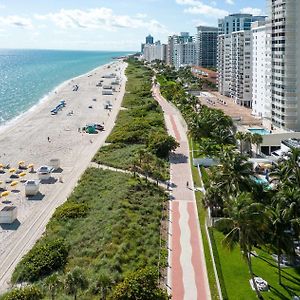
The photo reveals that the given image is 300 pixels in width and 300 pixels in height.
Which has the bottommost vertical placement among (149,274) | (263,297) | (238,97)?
(263,297)

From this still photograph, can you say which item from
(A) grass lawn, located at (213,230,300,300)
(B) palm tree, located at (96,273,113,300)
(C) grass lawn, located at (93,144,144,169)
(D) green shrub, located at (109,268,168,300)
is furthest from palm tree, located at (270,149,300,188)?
(C) grass lawn, located at (93,144,144,169)

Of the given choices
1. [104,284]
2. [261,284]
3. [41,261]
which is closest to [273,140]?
[261,284]

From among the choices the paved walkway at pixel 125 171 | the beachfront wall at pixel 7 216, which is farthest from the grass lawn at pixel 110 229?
the beachfront wall at pixel 7 216

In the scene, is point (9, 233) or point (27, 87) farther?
point (27, 87)

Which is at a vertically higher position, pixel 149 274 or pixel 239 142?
pixel 239 142

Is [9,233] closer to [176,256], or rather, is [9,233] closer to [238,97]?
[176,256]

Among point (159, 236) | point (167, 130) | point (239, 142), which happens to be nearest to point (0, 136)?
point (167, 130)

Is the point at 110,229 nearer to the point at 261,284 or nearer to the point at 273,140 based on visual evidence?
the point at 261,284

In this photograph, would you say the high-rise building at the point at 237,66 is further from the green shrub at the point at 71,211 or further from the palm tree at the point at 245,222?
the palm tree at the point at 245,222
